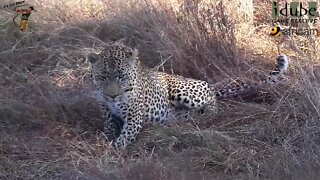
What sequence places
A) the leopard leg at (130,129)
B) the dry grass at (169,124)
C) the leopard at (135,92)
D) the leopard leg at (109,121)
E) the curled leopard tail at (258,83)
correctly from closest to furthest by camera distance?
the dry grass at (169,124) → the leopard leg at (130,129) → the leopard at (135,92) → the leopard leg at (109,121) → the curled leopard tail at (258,83)

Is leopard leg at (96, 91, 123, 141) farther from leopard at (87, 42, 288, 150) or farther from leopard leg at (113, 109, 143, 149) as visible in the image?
leopard leg at (113, 109, 143, 149)

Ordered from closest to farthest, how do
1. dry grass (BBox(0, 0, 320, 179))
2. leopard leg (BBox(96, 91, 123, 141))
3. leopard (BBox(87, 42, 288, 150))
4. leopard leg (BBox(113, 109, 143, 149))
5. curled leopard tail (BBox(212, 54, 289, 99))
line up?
dry grass (BBox(0, 0, 320, 179)) → leopard leg (BBox(113, 109, 143, 149)) → leopard (BBox(87, 42, 288, 150)) → leopard leg (BBox(96, 91, 123, 141)) → curled leopard tail (BBox(212, 54, 289, 99))

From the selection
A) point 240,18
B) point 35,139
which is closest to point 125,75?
point 35,139

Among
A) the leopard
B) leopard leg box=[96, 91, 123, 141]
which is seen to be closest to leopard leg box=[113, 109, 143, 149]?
the leopard

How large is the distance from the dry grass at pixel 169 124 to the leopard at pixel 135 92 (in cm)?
14

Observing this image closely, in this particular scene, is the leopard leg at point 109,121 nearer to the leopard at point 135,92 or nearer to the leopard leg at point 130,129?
the leopard at point 135,92

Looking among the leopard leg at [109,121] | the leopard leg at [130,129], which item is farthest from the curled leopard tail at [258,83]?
the leopard leg at [109,121]

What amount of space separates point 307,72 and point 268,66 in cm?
120

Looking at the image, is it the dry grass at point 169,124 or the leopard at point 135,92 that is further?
the leopard at point 135,92

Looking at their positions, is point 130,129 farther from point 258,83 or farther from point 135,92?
point 258,83

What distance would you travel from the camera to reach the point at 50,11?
865cm

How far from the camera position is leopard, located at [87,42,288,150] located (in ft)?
20.7

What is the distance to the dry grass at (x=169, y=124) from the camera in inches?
217

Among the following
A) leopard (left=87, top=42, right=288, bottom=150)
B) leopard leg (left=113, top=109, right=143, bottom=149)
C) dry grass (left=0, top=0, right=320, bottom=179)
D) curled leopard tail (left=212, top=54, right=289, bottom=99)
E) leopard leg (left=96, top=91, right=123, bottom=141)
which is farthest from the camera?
curled leopard tail (left=212, top=54, right=289, bottom=99)
